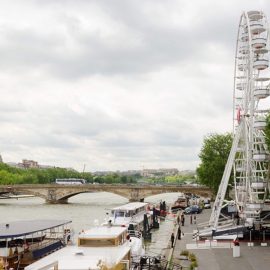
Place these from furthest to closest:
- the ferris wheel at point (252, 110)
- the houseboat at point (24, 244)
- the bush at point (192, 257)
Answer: the ferris wheel at point (252, 110) < the bush at point (192, 257) < the houseboat at point (24, 244)

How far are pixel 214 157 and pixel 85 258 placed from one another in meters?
57.6

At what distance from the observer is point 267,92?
43125 millimetres

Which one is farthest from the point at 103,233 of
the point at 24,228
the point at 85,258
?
the point at 85,258

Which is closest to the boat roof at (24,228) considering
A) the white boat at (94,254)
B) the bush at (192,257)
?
the white boat at (94,254)

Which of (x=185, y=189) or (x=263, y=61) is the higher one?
(x=263, y=61)

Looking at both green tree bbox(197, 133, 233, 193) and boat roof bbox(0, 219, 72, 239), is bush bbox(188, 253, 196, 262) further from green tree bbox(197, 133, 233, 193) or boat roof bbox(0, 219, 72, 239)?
green tree bbox(197, 133, 233, 193)

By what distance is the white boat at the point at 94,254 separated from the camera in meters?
20.7

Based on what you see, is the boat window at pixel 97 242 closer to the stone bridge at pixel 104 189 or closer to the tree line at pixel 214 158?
the tree line at pixel 214 158

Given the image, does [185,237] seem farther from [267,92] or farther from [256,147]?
[267,92]

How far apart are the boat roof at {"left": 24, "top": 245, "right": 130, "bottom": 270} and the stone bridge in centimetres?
7430

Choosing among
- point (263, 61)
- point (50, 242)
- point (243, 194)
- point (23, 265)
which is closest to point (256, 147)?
point (243, 194)

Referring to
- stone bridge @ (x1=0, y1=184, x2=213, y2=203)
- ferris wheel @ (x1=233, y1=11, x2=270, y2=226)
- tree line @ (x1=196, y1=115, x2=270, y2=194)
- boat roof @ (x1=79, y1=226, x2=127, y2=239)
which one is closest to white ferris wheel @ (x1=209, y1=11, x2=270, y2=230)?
ferris wheel @ (x1=233, y1=11, x2=270, y2=226)

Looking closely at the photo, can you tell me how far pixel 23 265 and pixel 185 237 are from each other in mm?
20748

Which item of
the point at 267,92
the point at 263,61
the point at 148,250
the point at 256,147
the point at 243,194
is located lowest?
the point at 148,250
